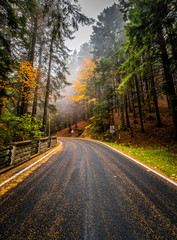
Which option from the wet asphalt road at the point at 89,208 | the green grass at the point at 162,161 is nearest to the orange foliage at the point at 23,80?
the wet asphalt road at the point at 89,208

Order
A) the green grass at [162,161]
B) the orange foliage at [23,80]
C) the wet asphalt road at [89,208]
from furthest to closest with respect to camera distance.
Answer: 1. the orange foliage at [23,80]
2. the green grass at [162,161]
3. the wet asphalt road at [89,208]

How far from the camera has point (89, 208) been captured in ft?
6.40

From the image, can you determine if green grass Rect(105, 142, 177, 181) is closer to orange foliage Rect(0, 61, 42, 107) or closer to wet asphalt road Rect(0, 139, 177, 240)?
wet asphalt road Rect(0, 139, 177, 240)

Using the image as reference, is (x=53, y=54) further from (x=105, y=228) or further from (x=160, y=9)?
(x=105, y=228)

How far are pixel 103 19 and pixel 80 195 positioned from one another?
1109 inches

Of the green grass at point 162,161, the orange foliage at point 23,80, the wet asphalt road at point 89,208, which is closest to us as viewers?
the wet asphalt road at point 89,208

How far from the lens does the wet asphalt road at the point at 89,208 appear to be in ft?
4.83

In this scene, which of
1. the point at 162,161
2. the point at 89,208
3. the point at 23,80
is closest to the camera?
the point at 89,208

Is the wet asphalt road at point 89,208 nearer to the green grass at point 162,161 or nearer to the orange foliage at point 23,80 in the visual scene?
the green grass at point 162,161

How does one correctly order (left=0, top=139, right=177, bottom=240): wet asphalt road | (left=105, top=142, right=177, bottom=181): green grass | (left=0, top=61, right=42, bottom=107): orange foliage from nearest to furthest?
1. (left=0, top=139, right=177, bottom=240): wet asphalt road
2. (left=105, top=142, right=177, bottom=181): green grass
3. (left=0, top=61, right=42, bottom=107): orange foliage

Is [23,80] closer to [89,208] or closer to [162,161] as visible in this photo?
[89,208]

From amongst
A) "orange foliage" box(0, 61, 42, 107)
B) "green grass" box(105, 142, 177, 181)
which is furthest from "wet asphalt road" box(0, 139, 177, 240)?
"orange foliage" box(0, 61, 42, 107)

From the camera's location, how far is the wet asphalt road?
4.83 feet

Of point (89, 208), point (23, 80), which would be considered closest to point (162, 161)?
point (89, 208)
